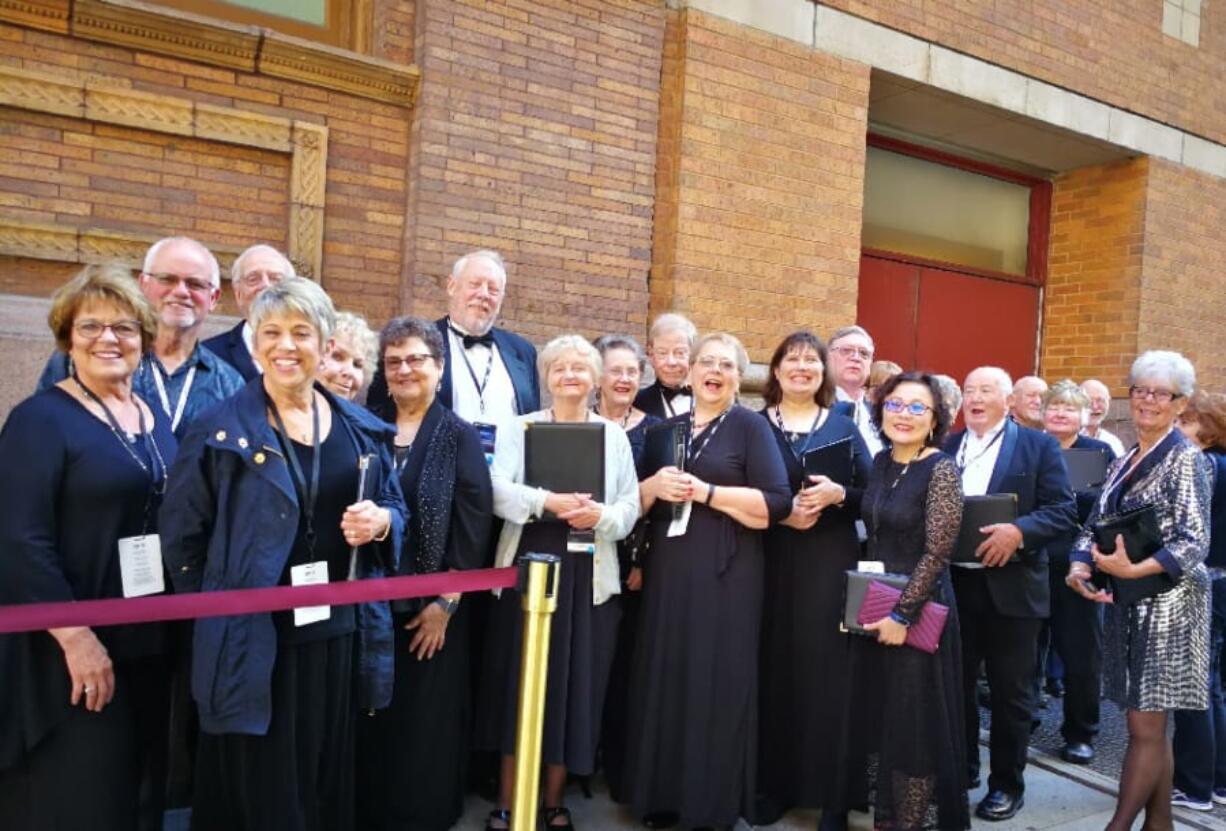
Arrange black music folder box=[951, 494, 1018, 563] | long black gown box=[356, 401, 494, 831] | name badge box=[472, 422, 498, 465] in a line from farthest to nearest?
1. black music folder box=[951, 494, 1018, 563]
2. name badge box=[472, 422, 498, 465]
3. long black gown box=[356, 401, 494, 831]

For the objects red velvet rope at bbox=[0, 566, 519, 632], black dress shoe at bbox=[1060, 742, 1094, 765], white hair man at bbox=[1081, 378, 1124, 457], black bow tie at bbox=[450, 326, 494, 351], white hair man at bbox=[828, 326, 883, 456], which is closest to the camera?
red velvet rope at bbox=[0, 566, 519, 632]

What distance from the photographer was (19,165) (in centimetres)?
502

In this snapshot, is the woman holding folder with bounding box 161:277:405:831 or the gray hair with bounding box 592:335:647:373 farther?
the gray hair with bounding box 592:335:647:373

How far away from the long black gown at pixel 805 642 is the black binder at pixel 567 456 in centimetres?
88

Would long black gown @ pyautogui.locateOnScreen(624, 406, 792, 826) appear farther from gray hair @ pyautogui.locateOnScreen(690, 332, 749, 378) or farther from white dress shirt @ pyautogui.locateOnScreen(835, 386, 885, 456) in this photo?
white dress shirt @ pyautogui.locateOnScreen(835, 386, 885, 456)

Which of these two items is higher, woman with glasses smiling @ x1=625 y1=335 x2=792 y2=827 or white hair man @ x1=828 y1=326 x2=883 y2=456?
white hair man @ x1=828 y1=326 x2=883 y2=456

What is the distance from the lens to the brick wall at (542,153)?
6.00m

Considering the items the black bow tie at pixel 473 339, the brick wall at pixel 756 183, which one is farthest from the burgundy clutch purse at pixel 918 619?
the brick wall at pixel 756 183

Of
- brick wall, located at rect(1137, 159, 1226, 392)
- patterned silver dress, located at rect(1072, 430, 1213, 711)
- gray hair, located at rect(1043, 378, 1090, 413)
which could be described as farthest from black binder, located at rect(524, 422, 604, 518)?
brick wall, located at rect(1137, 159, 1226, 392)

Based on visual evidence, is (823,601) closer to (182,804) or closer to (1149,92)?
(182,804)

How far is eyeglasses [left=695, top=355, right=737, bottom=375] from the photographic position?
12.2 ft

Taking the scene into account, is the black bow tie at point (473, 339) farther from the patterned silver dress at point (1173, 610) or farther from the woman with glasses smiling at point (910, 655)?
the patterned silver dress at point (1173, 610)

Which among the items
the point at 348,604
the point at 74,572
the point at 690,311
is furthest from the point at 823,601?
the point at 690,311

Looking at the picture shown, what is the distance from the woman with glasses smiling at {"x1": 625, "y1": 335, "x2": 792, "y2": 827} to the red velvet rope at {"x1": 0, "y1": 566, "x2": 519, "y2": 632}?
122cm
